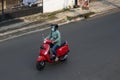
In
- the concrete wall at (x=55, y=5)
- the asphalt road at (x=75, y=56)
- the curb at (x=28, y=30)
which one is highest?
the concrete wall at (x=55, y=5)

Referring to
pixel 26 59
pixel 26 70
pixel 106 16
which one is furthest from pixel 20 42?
pixel 106 16

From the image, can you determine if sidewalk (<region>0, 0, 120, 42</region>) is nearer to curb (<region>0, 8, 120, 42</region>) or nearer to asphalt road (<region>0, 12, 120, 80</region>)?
curb (<region>0, 8, 120, 42</region>)

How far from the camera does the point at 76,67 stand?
46.2 ft

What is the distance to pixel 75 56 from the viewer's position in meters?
15.1

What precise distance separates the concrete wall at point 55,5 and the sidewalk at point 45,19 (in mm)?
486

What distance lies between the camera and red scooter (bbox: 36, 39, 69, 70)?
13359 millimetres

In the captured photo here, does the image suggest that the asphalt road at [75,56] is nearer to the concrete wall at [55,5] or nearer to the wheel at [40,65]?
the wheel at [40,65]

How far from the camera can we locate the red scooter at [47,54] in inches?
526

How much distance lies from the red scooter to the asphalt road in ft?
0.87

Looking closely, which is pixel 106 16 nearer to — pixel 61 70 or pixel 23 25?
pixel 23 25

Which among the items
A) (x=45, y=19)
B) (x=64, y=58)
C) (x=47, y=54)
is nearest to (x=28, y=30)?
(x=45, y=19)

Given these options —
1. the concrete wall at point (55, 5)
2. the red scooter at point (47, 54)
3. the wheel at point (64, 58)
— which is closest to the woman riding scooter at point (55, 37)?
the red scooter at point (47, 54)

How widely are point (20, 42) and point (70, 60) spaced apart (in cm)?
291

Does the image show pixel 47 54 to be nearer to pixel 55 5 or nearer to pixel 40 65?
pixel 40 65
